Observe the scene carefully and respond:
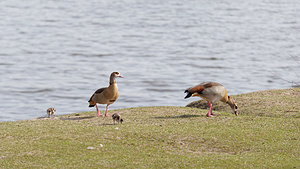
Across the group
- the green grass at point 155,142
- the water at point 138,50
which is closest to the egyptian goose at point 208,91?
the green grass at point 155,142

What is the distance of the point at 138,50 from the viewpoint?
52.5 m

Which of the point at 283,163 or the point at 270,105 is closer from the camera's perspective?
the point at 283,163

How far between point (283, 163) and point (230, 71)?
100 feet

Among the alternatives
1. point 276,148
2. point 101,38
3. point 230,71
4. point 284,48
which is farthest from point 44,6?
point 276,148

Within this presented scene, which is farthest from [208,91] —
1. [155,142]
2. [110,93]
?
[155,142]

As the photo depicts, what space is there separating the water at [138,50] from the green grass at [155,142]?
12.6 meters

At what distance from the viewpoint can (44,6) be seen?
89.1 m

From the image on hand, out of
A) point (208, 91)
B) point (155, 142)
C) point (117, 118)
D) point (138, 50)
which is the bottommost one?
point (138, 50)

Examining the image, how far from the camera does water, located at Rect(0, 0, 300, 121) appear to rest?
114ft

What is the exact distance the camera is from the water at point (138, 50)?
114 ft

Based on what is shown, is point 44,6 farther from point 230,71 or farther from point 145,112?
point 145,112

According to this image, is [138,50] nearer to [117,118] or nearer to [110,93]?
[110,93]

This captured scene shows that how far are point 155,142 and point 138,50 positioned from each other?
127 ft

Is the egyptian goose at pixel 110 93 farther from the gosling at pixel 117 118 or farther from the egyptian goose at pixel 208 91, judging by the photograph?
the egyptian goose at pixel 208 91
